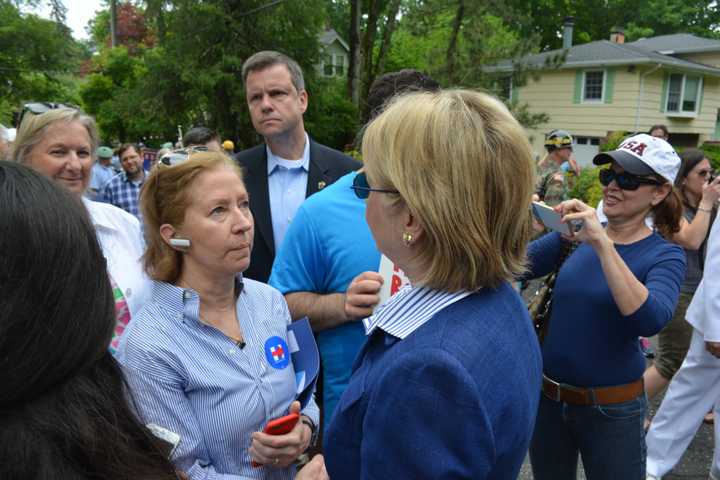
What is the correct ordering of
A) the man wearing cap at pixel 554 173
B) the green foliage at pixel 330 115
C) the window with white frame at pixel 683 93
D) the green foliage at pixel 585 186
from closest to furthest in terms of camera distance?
the man wearing cap at pixel 554 173
the green foliage at pixel 585 186
the green foliage at pixel 330 115
the window with white frame at pixel 683 93

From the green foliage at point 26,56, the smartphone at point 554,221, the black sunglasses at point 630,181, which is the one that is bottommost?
the smartphone at point 554,221

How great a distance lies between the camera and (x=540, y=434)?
2.68 metres

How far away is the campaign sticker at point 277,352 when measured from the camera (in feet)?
6.62

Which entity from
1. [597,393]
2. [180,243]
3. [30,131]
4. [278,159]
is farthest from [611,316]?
[30,131]

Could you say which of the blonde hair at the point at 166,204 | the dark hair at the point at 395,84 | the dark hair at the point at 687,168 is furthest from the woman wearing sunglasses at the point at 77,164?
the dark hair at the point at 687,168

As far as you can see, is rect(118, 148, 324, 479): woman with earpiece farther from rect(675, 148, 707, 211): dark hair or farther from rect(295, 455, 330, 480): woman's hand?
rect(675, 148, 707, 211): dark hair

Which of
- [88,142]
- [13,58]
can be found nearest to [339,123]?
[13,58]

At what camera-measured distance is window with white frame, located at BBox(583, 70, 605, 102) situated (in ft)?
75.7

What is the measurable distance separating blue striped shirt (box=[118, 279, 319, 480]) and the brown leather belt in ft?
4.34

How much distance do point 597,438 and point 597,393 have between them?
0.21 metres

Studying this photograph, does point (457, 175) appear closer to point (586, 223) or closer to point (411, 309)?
point (411, 309)

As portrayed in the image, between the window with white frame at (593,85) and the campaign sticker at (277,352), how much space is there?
80.0 ft

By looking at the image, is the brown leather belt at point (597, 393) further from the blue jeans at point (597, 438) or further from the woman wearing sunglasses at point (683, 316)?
the woman wearing sunglasses at point (683, 316)

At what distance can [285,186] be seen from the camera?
3.66 m
